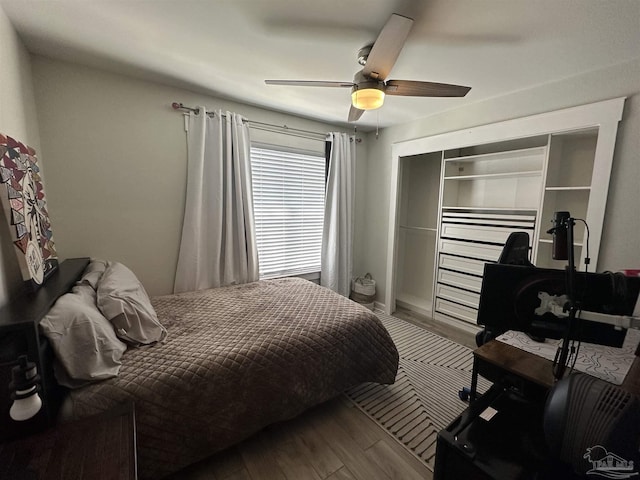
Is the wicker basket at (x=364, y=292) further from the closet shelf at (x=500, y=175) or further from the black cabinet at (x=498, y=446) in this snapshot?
the black cabinet at (x=498, y=446)

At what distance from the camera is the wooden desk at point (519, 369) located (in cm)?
109

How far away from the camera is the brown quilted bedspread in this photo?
1266 millimetres

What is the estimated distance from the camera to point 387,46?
54.7 inches

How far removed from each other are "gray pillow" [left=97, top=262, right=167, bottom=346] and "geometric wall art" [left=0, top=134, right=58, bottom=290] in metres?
0.30

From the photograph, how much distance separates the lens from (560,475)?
32.6 inches

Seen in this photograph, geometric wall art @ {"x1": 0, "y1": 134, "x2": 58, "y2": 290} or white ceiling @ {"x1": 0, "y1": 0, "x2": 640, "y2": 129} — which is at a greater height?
white ceiling @ {"x1": 0, "y1": 0, "x2": 640, "y2": 129}

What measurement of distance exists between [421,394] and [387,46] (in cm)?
235

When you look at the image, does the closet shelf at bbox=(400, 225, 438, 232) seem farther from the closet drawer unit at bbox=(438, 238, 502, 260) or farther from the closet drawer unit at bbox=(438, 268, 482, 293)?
the closet drawer unit at bbox=(438, 268, 482, 293)

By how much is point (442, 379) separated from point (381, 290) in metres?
1.57

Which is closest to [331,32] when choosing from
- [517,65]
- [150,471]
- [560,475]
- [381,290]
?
[517,65]

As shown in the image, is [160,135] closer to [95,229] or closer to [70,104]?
[70,104]

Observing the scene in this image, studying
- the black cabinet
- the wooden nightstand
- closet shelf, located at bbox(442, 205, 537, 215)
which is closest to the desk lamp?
the wooden nightstand

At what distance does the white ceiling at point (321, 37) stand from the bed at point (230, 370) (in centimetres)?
183

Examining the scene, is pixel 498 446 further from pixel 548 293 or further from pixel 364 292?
pixel 364 292
